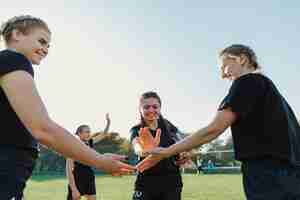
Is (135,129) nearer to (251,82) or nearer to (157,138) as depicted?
(157,138)

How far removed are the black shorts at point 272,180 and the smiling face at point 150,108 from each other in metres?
2.76

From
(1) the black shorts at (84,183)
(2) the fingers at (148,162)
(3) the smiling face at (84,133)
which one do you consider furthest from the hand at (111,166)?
(1) the black shorts at (84,183)

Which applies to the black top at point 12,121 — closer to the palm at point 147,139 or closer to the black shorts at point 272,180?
the black shorts at point 272,180

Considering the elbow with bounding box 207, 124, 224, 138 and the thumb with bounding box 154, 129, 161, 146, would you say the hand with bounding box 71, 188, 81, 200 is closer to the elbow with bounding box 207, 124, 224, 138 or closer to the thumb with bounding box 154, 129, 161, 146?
the thumb with bounding box 154, 129, 161, 146

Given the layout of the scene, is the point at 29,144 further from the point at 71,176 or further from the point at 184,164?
the point at 71,176

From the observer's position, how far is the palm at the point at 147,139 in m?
6.61

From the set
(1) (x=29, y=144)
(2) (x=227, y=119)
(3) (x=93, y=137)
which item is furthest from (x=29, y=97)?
(3) (x=93, y=137)

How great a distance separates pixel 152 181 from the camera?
6641mm

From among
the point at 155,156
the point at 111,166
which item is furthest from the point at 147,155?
the point at 111,166

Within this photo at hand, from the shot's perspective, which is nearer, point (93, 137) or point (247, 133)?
point (247, 133)

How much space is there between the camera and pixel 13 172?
3158mm

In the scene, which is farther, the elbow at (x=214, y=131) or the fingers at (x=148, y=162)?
the fingers at (x=148, y=162)

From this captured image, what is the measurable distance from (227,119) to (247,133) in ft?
0.77

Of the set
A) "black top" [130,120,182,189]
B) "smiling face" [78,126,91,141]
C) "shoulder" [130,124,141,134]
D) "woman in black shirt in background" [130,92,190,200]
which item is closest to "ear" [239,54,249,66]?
"woman in black shirt in background" [130,92,190,200]
